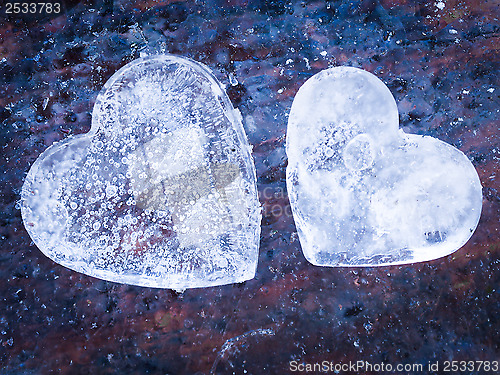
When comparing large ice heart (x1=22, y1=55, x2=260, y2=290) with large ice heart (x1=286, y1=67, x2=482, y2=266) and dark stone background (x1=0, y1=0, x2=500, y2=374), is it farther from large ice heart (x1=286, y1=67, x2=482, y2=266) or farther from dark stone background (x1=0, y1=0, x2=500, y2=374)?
large ice heart (x1=286, y1=67, x2=482, y2=266)

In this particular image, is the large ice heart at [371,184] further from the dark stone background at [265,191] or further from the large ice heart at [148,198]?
the large ice heart at [148,198]

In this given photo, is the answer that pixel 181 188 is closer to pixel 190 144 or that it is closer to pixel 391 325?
pixel 190 144

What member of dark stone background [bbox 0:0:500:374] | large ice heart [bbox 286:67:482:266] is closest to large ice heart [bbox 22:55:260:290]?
dark stone background [bbox 0:0:500:374]

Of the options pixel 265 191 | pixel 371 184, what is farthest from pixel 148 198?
pixel 371 184

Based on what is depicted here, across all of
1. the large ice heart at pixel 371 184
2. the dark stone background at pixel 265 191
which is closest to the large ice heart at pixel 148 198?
the dark stone background at pixel 265 191

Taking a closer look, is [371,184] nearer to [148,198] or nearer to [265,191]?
[265,191]
